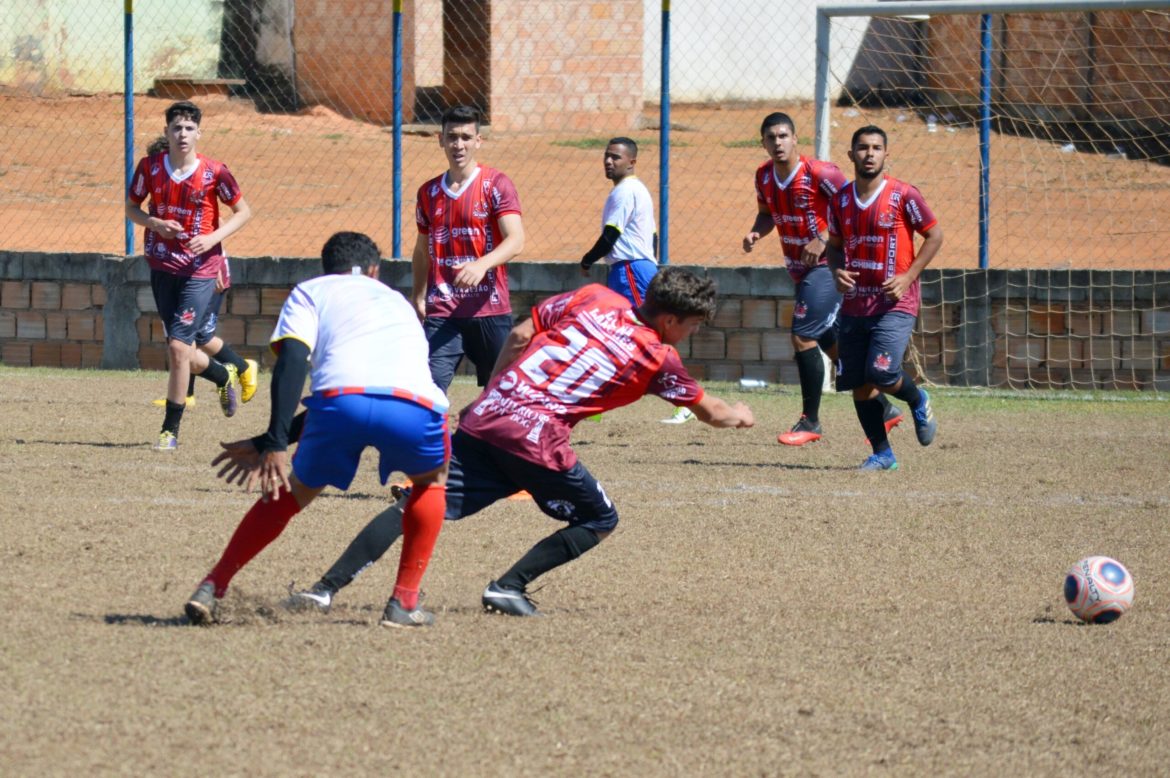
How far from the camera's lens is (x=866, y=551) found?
276 inches

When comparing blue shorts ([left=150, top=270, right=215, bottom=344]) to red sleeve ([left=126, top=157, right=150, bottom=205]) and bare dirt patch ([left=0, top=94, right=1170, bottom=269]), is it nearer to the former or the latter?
red sleeve ([left=126, top=157, right=150, bottom=205])

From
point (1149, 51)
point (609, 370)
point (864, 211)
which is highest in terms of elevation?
point (1149, 51)

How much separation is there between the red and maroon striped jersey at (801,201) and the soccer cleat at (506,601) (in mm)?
5190

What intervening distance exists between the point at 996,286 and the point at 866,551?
6.28 metres

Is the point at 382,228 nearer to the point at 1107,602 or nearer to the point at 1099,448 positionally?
the point at 1099,448

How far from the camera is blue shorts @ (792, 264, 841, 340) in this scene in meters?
10.3

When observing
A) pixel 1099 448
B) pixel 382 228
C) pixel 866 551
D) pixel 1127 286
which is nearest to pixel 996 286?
pixel 1127 286

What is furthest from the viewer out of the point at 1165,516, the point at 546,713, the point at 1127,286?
the point at 1127,286

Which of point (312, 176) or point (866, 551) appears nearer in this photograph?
point (866, 551)

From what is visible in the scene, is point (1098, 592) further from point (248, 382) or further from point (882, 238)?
point (248, 382)

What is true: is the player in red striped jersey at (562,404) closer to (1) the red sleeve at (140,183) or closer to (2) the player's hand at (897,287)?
(2) the player's hand at (897,287)

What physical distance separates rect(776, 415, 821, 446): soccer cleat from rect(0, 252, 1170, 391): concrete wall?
2.44 meters

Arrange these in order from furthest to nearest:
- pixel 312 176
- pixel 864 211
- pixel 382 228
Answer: pixel 312 176
pixel 382 228
pixel 864 211

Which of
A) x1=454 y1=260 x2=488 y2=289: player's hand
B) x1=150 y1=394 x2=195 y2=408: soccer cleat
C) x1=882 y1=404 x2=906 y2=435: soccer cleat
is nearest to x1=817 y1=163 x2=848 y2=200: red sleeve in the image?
x1=882 y1=404 x2=906 y2=435: soccer cleat
